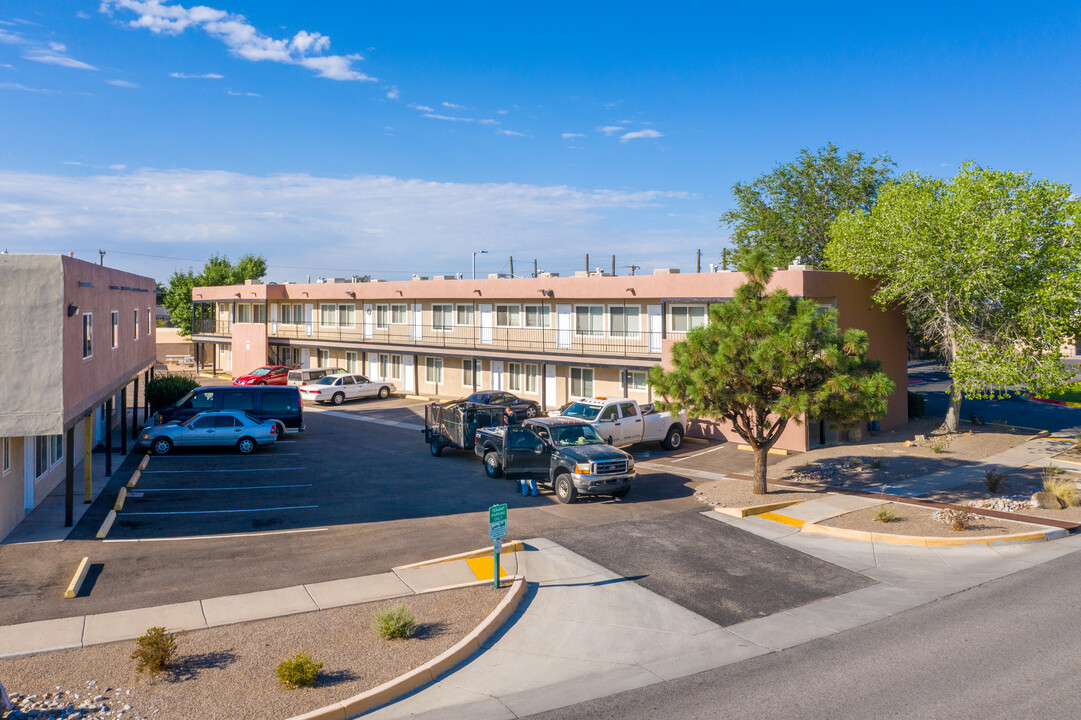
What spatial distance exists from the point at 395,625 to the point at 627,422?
16.2 meters

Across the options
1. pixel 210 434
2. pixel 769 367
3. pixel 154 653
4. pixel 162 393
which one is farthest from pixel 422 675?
pixel 162 393

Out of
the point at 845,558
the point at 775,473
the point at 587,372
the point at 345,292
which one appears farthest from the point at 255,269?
the point at 845,558

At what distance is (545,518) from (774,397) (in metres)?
6.39

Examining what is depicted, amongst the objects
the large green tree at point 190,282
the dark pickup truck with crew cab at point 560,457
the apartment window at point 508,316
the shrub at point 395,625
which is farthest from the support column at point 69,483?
the large green tree at point 190,282

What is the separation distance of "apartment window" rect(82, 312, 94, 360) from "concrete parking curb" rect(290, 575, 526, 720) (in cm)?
1262

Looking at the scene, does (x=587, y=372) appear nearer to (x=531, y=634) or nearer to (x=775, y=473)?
(x=775, y=473)

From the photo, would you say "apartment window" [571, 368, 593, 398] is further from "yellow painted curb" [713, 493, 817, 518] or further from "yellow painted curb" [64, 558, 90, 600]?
"yellow painted curb" [64, 558, 90, 600]

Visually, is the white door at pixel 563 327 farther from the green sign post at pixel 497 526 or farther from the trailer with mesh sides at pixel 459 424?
the green sign post at pixel 497 526

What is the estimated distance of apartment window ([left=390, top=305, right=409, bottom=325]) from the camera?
145ft

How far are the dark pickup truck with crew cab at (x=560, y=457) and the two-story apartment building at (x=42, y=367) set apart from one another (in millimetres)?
10008

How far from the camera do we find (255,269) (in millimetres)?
86750

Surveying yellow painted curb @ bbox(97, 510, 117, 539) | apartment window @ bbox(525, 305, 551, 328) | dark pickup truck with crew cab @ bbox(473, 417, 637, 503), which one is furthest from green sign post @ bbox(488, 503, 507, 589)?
apartment window @ bbox(525, 305, 551, 328)

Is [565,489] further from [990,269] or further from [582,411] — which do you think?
[990,269]

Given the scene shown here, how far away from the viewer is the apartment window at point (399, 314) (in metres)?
44.3
